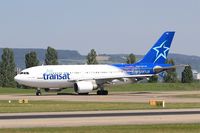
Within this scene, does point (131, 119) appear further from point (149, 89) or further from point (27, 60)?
point (27, 60)

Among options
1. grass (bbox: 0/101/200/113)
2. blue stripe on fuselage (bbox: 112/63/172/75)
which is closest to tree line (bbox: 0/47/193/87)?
blue stripe on fuselage (bbox: 112/63/172/75)

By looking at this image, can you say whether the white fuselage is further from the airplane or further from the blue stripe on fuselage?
the blue stripe on fuselage

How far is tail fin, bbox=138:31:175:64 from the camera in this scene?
273 feet

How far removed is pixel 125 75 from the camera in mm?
79000

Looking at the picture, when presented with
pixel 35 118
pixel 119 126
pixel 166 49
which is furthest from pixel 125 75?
pixel 119 126

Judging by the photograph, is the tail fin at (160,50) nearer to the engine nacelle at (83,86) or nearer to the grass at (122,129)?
the engine nacelle at (83,86)

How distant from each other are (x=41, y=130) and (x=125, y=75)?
51.5 meters

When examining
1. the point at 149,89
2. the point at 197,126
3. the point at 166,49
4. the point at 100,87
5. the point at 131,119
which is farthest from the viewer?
the point at 149,89

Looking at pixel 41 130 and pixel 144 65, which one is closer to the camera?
pixel 41 130

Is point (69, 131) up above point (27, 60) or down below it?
below

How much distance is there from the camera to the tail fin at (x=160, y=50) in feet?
273

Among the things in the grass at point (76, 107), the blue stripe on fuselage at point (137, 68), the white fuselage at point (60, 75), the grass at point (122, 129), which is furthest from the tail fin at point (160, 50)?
the grass at point (122, 129)

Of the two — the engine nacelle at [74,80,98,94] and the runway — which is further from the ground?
the engine nacelle at [74,80,98,94]

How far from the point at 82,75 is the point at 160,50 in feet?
44.9
